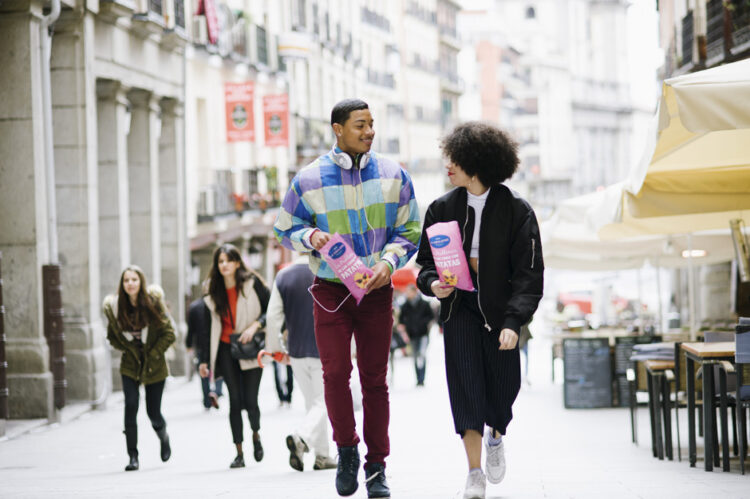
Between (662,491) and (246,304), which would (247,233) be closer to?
(246,304)

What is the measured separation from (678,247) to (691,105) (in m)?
11.8

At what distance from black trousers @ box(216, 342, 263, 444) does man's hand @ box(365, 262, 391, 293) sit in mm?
4525

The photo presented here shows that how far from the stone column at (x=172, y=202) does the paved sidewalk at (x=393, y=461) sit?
5.10 m

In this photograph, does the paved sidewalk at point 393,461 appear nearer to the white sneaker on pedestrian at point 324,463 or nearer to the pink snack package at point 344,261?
the white sneaker on pedestrian at point 324,463

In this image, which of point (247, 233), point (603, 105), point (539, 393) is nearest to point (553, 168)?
point (603, 105)

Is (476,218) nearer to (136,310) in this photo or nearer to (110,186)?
(136,310)

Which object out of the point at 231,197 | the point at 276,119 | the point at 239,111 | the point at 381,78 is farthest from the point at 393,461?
the point at 381,78

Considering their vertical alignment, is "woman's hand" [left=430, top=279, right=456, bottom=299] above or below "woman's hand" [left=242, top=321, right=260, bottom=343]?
above

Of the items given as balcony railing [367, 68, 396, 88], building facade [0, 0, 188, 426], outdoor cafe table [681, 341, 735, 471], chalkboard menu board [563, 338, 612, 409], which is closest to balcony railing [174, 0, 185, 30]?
building facade [0, 0, 188, 426]

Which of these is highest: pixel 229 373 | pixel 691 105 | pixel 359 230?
pixel 691 105

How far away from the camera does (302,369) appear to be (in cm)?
1132

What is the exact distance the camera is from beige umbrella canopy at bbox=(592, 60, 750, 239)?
8.13 meters

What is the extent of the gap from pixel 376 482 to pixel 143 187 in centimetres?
1865

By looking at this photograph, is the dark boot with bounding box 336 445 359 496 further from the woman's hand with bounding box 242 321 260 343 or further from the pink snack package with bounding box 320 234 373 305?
the woman's hand with bounding box 242 321 260 343
